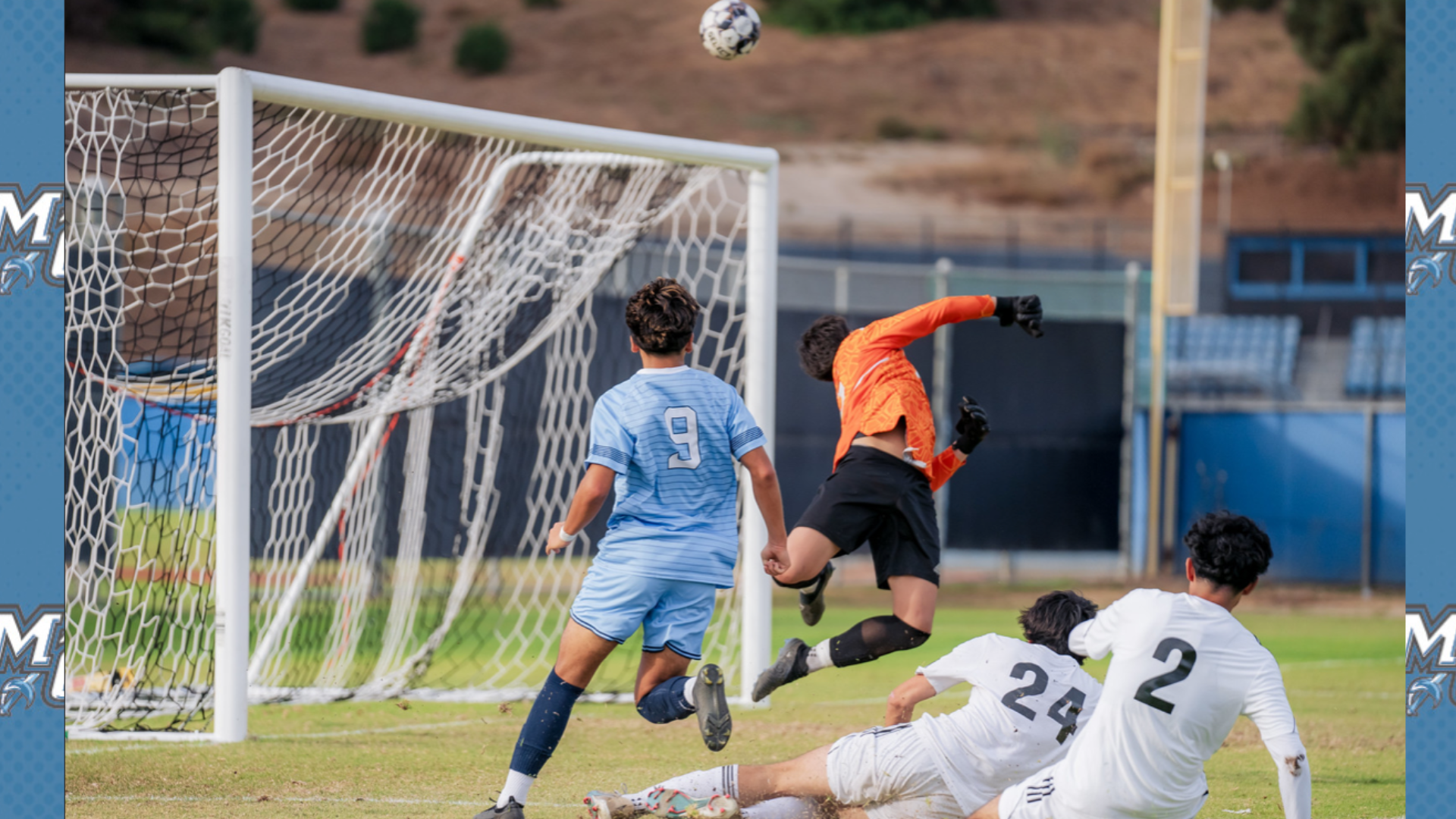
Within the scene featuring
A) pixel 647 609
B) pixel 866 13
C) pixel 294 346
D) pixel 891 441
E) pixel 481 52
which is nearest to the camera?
pixel 647 609

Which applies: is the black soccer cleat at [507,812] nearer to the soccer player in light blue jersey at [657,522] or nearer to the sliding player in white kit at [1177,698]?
the soccer player in light blue jersey at [657,522]

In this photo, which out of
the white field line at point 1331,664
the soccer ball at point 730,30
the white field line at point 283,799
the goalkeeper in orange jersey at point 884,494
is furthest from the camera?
the white field line at point 1331,664

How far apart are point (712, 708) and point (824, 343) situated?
6.21ft

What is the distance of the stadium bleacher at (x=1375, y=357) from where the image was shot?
879 inches

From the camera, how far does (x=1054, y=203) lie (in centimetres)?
4481

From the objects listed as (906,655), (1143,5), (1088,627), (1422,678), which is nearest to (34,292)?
(1088,627)

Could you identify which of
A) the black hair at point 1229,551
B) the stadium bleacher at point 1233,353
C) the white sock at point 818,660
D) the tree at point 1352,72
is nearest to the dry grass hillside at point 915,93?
the tree at point 1352,72

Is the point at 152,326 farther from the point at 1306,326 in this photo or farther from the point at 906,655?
the point at 1306,326

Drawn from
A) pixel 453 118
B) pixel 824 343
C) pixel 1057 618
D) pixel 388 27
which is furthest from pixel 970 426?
pixel 388 27

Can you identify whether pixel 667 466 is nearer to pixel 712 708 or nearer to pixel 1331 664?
pixel 712 708

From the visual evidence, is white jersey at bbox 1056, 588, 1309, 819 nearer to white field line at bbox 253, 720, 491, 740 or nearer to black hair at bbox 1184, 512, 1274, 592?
black hair at bbox 1184, 512, 1274, 592

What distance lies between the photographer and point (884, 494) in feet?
16.7

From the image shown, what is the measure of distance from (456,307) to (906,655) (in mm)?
4180

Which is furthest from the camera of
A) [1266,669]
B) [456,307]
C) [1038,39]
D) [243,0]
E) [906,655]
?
[1038,39]
